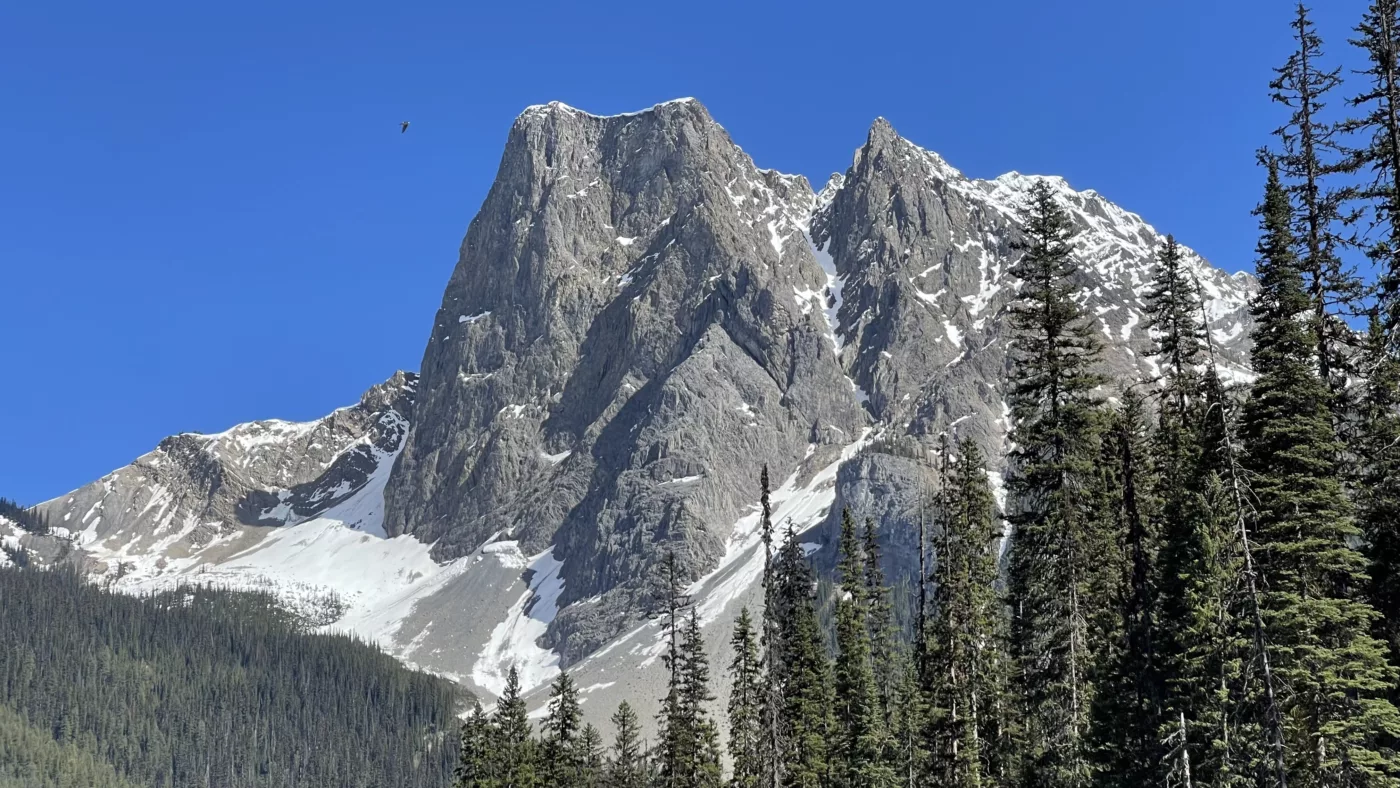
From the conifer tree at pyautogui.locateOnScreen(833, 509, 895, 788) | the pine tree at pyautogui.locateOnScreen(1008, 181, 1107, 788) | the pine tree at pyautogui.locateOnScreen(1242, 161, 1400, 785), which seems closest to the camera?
the pine tree at pyautogui.locateOnScreen(1242, 161, 1400, 785)

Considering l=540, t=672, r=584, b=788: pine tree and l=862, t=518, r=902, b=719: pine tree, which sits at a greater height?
l=862, t=518, r=902, b=719: pine tree

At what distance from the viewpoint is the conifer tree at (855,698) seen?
5875 cm

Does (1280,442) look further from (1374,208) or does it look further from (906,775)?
(906,775)

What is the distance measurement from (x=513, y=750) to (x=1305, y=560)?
4693 cm

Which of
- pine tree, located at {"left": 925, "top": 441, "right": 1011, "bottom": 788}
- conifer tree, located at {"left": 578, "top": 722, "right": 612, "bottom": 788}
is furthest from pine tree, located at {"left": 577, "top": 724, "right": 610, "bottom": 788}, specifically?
pine tree, located at {"left": 925, "top": 441, "right": 1011, "bottom": 788}

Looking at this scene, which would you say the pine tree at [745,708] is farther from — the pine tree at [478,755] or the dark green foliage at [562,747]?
the pine tree at [478,755]

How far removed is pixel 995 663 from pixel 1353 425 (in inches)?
647

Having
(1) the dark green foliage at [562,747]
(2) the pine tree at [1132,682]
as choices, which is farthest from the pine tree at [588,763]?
(2) the pine tree at [1132,682]

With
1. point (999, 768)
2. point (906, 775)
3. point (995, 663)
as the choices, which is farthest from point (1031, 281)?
point (906, 775)

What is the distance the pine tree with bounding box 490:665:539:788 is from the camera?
229ft

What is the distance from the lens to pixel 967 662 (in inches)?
→ 1847

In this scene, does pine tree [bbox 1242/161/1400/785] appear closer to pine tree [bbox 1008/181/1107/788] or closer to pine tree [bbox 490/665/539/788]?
pine tree [bbox 1008/181/1107/788]

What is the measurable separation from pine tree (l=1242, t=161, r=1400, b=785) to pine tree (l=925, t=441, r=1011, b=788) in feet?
44.1

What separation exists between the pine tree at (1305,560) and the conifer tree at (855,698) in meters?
26.3
